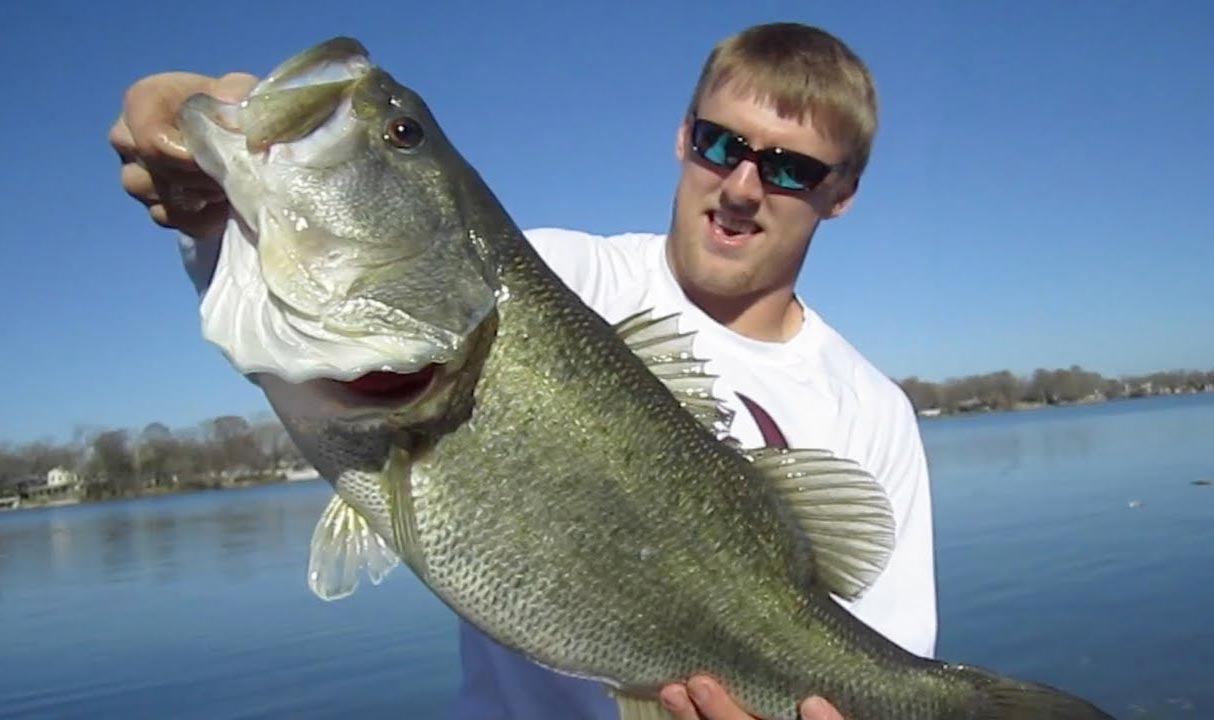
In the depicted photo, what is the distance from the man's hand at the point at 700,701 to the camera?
2996mm

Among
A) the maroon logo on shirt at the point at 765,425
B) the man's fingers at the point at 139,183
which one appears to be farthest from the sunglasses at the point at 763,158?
the man's fingers at the point at 139,183

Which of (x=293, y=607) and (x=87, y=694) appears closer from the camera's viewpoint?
(x=87, y=694)

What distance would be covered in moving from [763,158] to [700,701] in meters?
2.30

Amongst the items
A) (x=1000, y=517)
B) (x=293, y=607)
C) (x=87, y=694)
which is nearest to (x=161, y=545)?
(x=293, y=607)

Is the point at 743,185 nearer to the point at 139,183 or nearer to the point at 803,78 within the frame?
the point at 803,78

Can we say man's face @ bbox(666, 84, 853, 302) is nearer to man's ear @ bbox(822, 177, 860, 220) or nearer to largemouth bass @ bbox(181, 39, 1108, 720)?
man's ear @ bbox(822, 177, 860, 220)

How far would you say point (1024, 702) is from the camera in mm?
3203

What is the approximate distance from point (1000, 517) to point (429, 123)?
85.3ft

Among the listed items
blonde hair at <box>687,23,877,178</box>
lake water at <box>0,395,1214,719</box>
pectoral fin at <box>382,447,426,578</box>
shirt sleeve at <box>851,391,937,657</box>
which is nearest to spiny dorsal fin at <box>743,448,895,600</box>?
shirt sleeve at <box>851,391,937,657</box>

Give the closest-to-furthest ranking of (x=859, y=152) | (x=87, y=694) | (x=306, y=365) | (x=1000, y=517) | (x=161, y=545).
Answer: (x=306, y=365) < (x=859, y=152) < (x=87, y=694) < (x=1000, y=517) < (x=161, y=545)

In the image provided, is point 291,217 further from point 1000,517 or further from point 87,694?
point 1000,517

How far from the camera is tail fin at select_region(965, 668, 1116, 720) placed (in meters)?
3.13

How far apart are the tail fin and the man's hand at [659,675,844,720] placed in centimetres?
77

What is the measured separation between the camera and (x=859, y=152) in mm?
4926
